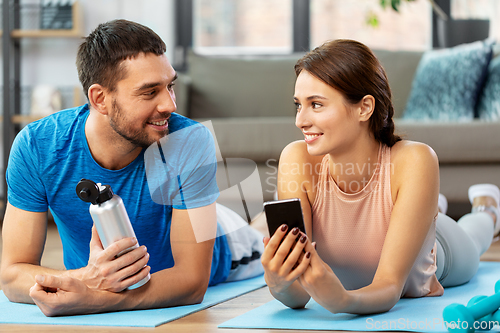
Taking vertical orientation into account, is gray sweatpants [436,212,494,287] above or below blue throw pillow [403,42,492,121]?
below

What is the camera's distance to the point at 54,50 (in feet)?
10.5

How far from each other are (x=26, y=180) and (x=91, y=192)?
0.27m

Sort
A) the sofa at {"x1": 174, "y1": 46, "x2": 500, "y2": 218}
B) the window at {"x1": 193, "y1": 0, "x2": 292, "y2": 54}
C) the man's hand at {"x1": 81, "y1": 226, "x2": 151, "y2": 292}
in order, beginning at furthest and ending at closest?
the window at {"x1": 193, "y1": 0, "x2": 292, "y2": 54}, the sofa at {"x1": 174, "y1": 46, "x2": 500, "y2": 218}, the man's hand at {"x1": 81, "y1": 226, "x2": 151, "y2": 292}

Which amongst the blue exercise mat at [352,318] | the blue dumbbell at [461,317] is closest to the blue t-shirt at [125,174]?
the blue exercise mat at [352,318]

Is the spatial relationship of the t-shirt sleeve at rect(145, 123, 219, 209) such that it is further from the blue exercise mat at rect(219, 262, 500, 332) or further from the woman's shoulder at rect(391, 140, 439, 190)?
the woman's shoulder at rect(391, 140, 439, 190)

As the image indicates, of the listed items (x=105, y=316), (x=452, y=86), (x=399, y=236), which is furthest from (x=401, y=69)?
(x=105, y=316)

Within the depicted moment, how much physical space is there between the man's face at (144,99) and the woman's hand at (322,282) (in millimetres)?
408

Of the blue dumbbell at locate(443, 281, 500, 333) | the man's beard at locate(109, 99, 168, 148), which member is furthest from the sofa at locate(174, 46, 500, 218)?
the blue dumbbell at locate(443, 281, 500, 333)

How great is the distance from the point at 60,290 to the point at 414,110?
6.49 ft

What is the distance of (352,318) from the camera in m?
0.94

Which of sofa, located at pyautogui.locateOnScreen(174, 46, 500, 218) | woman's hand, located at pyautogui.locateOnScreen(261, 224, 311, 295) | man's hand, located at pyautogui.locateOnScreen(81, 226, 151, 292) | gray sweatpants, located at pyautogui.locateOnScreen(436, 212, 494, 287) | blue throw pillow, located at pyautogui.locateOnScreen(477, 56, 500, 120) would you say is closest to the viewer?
woman's hand, located at pyautogui.locateOnScreen(261, 224, 311, 295)

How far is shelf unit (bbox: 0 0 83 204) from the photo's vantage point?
287 cm

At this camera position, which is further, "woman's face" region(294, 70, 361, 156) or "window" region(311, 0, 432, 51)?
"window" region(311, 0, 432, 51)

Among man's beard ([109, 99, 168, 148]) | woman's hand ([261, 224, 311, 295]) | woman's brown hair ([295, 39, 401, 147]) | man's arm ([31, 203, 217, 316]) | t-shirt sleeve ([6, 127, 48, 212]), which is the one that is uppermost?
woman's brown hair ([295, 39, 401, 147])
